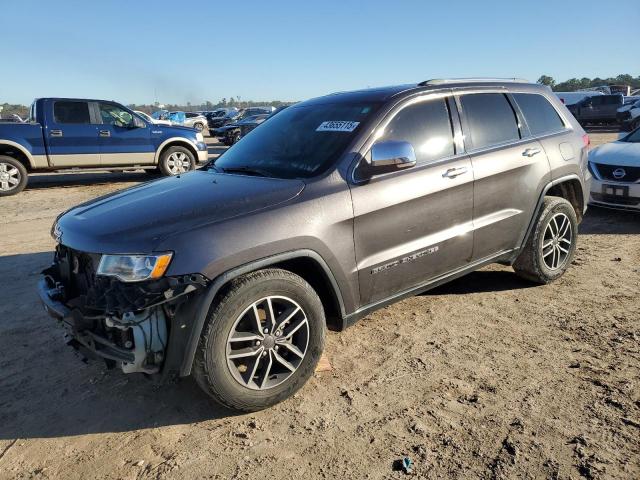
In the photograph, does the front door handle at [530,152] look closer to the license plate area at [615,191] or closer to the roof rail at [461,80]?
the roof rail at [461,80]

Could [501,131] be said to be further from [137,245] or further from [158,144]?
[158,144]

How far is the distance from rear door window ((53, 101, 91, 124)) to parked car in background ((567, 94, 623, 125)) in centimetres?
2354

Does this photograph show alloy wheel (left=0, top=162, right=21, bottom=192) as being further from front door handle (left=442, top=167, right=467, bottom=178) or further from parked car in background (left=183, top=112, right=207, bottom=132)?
parked car in background (left=183, top=112, right=207, bottom=132)

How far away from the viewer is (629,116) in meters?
21.7

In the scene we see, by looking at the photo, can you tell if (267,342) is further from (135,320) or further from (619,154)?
(619,154)

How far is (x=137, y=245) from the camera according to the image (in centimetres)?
253

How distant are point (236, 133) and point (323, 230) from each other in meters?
19.3

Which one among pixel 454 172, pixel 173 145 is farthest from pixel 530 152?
pixel 173 145

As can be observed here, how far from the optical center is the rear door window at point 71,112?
10.3 meters

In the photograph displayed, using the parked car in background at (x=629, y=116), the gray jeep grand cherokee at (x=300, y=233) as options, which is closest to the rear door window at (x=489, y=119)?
the gray jeep grand cherokee at (x=300, y=233)

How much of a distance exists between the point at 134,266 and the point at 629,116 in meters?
24.7

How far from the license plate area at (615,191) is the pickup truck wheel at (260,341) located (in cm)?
568

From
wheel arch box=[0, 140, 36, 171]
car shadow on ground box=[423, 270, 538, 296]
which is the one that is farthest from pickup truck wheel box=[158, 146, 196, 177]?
car shadow on ground box=[423, 270, 538, 296]

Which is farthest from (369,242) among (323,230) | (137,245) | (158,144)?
(158,144)
